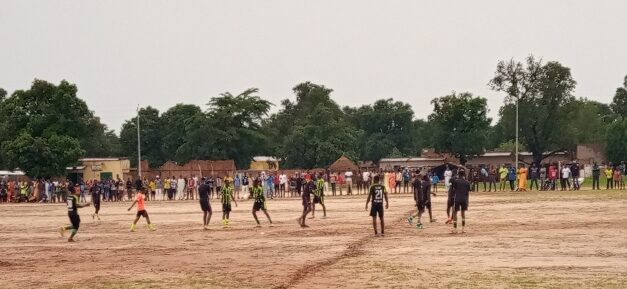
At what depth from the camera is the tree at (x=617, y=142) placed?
93.9 m

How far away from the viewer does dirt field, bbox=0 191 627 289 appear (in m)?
14.7

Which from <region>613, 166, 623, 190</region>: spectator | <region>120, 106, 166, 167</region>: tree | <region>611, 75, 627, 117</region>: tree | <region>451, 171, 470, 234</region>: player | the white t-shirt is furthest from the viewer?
<region>611, 75, 627, 117</region>: tree

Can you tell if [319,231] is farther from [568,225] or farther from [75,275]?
[75,275]

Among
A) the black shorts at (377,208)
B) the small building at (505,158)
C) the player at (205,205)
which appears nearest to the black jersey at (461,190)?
the black shorts at (377,208)

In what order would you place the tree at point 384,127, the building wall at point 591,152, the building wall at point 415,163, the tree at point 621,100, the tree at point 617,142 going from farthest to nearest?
the tree at point 621,100 → the tree at point 384,127 → the building wall at point 415,163 → the building wall at point 591,152 → the tree at point 617,142

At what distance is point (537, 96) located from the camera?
8750 centimetres

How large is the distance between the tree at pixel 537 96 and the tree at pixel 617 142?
9625mm

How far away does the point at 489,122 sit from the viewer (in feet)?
296

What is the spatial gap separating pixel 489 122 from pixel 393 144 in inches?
1494

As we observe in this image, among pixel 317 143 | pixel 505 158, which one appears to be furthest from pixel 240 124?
pixel 505 158

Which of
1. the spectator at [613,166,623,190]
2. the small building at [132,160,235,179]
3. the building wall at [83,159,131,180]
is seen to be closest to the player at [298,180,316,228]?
the spectator at [613,166,623,190]

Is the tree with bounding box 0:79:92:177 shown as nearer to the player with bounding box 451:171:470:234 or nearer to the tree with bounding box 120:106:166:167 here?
the tree with bounding box 120:106:166:167

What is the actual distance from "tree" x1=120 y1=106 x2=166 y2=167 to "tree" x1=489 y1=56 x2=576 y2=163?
4943 cm

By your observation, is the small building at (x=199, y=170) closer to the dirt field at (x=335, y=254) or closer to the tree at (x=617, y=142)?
the dirt field at (x=335, y=254)
